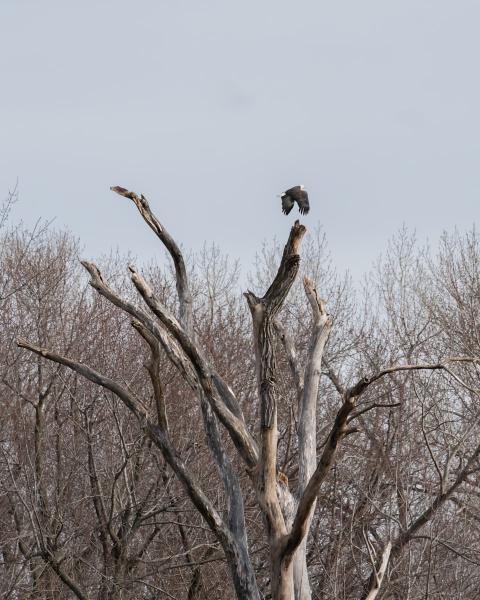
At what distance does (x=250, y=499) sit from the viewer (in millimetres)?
12531

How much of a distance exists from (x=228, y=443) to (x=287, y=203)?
195 inches

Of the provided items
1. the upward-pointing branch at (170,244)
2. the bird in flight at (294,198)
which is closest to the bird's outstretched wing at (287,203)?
the bird in flight at (294,198)

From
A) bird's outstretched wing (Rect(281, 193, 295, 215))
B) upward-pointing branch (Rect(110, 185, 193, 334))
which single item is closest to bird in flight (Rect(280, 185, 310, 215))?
bird's outstretched wing (Rect(281, 193, 295, 215))

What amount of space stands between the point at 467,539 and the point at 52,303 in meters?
7.39

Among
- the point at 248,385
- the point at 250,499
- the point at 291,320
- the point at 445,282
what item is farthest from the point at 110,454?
the point at 445,282

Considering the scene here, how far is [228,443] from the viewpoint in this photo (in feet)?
41.6

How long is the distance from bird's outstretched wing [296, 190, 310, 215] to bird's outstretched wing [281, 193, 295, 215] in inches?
2.6

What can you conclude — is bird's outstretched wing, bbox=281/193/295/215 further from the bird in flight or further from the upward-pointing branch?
the upward-pointing branch

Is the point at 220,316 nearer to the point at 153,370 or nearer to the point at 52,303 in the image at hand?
the point at 52,303

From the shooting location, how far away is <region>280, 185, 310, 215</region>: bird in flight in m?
8.48

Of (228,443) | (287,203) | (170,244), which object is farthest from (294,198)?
(228,443)

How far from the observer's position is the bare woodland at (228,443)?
7066 millimetres

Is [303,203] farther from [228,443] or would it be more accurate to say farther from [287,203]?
[228,443]

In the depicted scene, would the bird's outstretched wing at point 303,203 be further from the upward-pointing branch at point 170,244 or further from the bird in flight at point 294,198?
the upward-pointing branch at point 170,244
